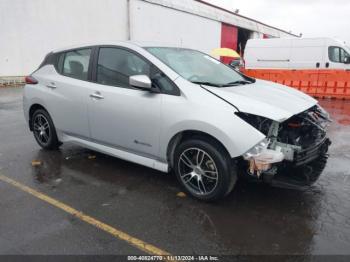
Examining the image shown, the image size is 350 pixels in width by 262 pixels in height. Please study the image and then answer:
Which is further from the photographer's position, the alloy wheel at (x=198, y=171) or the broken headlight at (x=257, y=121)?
the alloy wheel at (x=198, y=171)

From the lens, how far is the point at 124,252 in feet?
9.50

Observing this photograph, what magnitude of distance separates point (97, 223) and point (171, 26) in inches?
920

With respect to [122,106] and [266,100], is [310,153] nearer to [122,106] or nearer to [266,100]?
[266,100]

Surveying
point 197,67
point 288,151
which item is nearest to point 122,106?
point 197,67

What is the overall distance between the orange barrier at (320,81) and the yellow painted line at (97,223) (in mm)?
11774

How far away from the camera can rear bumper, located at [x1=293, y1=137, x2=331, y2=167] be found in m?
3.48

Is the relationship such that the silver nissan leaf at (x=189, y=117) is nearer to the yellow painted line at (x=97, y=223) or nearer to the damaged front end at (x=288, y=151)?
the damaged front end at (x=288, y=151)

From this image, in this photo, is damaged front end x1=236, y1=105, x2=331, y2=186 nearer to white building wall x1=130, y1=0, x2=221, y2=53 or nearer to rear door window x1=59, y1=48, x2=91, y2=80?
rear door window x1=59, y1=48, x2=91, y2=80

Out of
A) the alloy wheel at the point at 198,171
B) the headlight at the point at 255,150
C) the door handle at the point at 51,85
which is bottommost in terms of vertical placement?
the alloy wheel at the point at 198,171

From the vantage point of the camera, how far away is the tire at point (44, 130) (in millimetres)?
5349

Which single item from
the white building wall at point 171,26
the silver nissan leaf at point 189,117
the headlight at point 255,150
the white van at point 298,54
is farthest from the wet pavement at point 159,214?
the white building wall at point 171,26

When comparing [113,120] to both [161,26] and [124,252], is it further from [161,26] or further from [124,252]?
[161,26]

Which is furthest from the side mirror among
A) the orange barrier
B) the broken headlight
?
the orange barrier

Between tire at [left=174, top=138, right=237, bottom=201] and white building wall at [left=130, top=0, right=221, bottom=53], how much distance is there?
16.0 metres
